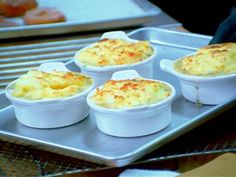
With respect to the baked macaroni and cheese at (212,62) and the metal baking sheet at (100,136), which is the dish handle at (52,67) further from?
the baked macaroni and cheese at (212,62)

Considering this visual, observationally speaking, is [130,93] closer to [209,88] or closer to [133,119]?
[133,119]

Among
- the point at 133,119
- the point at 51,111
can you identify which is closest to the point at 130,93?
the point at 133,119

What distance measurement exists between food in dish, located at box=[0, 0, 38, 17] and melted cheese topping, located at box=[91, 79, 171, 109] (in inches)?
34.3

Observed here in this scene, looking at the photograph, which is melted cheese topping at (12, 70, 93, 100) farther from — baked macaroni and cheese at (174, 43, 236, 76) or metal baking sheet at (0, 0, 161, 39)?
metal baking sheet at (0, 0, 161, 39)

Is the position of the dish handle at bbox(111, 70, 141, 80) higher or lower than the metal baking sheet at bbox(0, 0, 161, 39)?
higher

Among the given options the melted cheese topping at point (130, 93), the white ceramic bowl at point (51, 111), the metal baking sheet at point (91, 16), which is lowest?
the metal baking sheet at point (91, 16)

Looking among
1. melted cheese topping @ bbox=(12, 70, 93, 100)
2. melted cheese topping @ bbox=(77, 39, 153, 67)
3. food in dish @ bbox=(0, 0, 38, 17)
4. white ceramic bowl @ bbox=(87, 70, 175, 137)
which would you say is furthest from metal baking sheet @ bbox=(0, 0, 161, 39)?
white ceramic bowl @ bbox=(87, 70, 175, 137)

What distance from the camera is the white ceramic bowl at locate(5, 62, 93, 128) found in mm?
1058

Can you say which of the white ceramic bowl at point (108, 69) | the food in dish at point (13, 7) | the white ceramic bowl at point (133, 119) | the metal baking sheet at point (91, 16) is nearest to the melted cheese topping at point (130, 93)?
the white ceramic bowl at point (133, 119)

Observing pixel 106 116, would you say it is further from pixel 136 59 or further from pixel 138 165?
pixel 136 59

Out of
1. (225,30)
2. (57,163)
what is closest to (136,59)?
(225,30)

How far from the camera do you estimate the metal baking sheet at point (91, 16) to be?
1682 millimetres

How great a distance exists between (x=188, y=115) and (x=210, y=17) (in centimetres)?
131

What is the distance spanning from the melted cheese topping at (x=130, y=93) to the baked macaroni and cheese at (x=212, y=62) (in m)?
0.08
